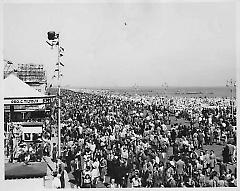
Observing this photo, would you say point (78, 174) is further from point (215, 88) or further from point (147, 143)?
point (215, 88)

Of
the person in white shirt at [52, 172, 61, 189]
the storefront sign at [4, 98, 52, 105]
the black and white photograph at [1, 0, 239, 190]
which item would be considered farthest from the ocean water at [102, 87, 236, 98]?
the person in white shirt at [52, 172, 61, 189]

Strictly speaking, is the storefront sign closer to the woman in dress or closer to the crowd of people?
the crowd of people

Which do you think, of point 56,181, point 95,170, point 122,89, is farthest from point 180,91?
point 56,181

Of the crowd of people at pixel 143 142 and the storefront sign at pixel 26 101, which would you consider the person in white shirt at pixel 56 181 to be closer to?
the crowd of people at pixel 143 142

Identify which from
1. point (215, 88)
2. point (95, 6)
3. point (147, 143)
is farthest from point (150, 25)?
point (147, 143)

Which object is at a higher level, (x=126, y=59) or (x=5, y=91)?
(x=126, y=59)

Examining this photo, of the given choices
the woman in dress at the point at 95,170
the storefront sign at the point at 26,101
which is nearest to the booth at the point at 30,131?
the storefront sign at the point at 26,101
